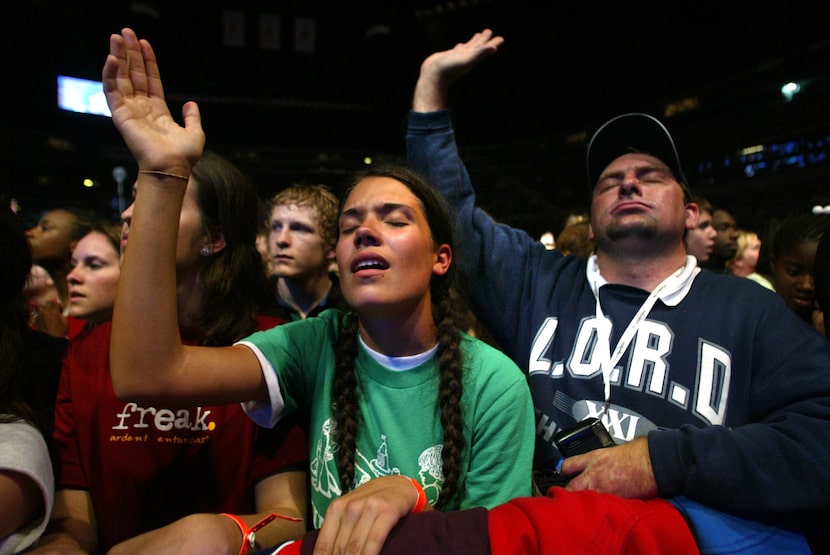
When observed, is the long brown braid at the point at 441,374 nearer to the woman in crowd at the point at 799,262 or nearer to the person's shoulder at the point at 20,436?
the person's shoulder at the point at 20,436

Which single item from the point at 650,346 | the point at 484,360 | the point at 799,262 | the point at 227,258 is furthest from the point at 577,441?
the point at 799,262

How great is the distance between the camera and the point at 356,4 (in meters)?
8.22

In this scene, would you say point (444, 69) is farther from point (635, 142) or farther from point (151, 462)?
point (151, 462)

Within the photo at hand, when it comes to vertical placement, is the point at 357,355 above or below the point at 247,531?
above

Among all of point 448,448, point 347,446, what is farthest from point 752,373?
point 347,446

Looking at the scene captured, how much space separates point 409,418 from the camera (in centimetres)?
118

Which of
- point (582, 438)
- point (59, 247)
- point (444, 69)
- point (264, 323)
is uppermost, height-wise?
point (444, 69)

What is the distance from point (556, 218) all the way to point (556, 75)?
5.73 meters

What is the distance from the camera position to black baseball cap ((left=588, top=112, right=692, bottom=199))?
1669 millimetres

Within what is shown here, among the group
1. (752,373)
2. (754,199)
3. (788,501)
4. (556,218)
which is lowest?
(788,501)

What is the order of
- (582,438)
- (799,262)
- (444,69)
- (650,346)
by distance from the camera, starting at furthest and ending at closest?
(799,262) → (444,69) → (650,346) → (582,438)

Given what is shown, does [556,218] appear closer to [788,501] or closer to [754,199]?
[788,501]

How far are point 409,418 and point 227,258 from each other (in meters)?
0.63

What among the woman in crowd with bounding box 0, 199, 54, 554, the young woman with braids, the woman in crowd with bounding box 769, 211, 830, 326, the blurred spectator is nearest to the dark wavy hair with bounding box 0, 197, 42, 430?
the woman in crowd with bounding box 0, 199, 54, 554
